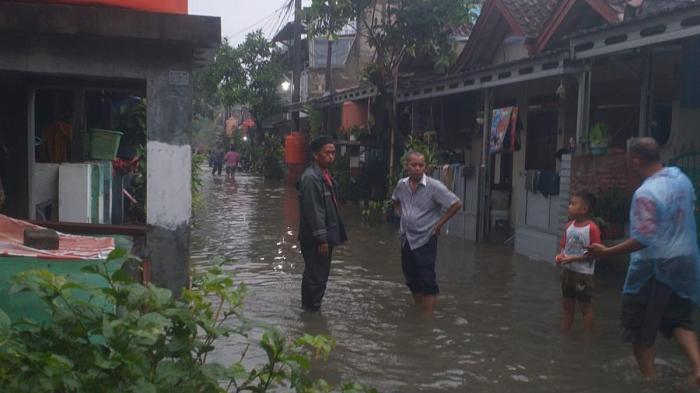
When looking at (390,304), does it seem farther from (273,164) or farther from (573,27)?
(273,164)

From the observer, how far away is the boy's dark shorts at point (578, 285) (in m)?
6.84

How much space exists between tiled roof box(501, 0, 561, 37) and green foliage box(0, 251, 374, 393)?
12883 mm

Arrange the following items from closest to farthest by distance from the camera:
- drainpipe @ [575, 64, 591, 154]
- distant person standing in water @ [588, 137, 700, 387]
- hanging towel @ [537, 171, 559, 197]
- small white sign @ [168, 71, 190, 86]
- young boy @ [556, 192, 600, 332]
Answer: distant person standing in water @ [588, 137, 700, 387] < small white sign @ [168, 71, 190, 86] < young boy @ [556, 192, 600, 332] < drainpipe @ [575, 64, 591, 154] < hanging towel @ [537, 171, 559, 197]

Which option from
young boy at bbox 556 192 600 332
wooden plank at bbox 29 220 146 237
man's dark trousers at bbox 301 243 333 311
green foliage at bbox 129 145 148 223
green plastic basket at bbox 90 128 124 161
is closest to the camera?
wooden plank at bbox 29 220 146 237

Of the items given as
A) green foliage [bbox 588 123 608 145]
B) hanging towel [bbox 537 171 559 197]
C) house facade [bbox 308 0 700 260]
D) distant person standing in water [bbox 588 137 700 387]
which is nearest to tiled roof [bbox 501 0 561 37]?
house facade [bbox 308 0 700 260]

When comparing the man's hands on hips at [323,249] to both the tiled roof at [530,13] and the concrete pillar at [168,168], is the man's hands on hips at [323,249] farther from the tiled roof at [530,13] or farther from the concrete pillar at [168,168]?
the tiled roof at [530,13]

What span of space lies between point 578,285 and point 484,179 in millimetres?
6842

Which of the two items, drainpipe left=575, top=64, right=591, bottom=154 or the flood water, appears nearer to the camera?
the flood water

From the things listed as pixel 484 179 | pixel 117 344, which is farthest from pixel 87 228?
pixel 484 179

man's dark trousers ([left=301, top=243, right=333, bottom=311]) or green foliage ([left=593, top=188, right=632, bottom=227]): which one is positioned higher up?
green foliage ([left=593, top=188, right=632, bottom=227])

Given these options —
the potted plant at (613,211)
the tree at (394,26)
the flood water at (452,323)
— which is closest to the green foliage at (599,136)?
the potted plant at (613,211)

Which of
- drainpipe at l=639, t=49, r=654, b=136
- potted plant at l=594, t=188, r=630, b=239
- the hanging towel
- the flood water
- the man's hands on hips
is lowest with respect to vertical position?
the flood water

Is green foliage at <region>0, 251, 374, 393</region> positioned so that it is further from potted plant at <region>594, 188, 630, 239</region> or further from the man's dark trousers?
potted plant at <region>594, 188, 630, 239</region>

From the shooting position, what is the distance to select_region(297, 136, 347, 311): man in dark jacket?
24.0 ft
